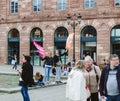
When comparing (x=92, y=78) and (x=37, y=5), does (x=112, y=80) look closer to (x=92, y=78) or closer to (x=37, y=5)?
(x=92, y=78)

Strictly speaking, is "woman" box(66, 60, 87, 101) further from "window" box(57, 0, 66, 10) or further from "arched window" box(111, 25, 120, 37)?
"window" box(57, 0, 66, 10)

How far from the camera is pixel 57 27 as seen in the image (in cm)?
4525

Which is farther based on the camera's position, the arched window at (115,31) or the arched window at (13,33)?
the arched window at (13,33)

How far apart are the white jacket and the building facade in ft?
103

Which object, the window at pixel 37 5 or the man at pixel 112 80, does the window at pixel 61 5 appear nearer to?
the window at pixel 37 5

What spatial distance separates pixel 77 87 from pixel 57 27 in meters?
35.6

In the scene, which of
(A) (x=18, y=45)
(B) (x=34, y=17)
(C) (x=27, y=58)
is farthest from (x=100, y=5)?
(C) (x=27, y=58)

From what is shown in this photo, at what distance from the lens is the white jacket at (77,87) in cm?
977

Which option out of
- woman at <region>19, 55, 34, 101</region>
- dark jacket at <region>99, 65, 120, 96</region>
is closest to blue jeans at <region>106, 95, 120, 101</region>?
dark jacket at <region>99, 65, 120, 96</region>

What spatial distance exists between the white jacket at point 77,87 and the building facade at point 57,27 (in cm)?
3140

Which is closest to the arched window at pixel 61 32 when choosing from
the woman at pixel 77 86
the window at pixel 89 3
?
the window at pixel 89 3

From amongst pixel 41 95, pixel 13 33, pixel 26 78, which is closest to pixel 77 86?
pixel 26 78

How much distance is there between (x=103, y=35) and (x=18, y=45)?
452 inches

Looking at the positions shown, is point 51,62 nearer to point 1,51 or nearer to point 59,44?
point 59,44
